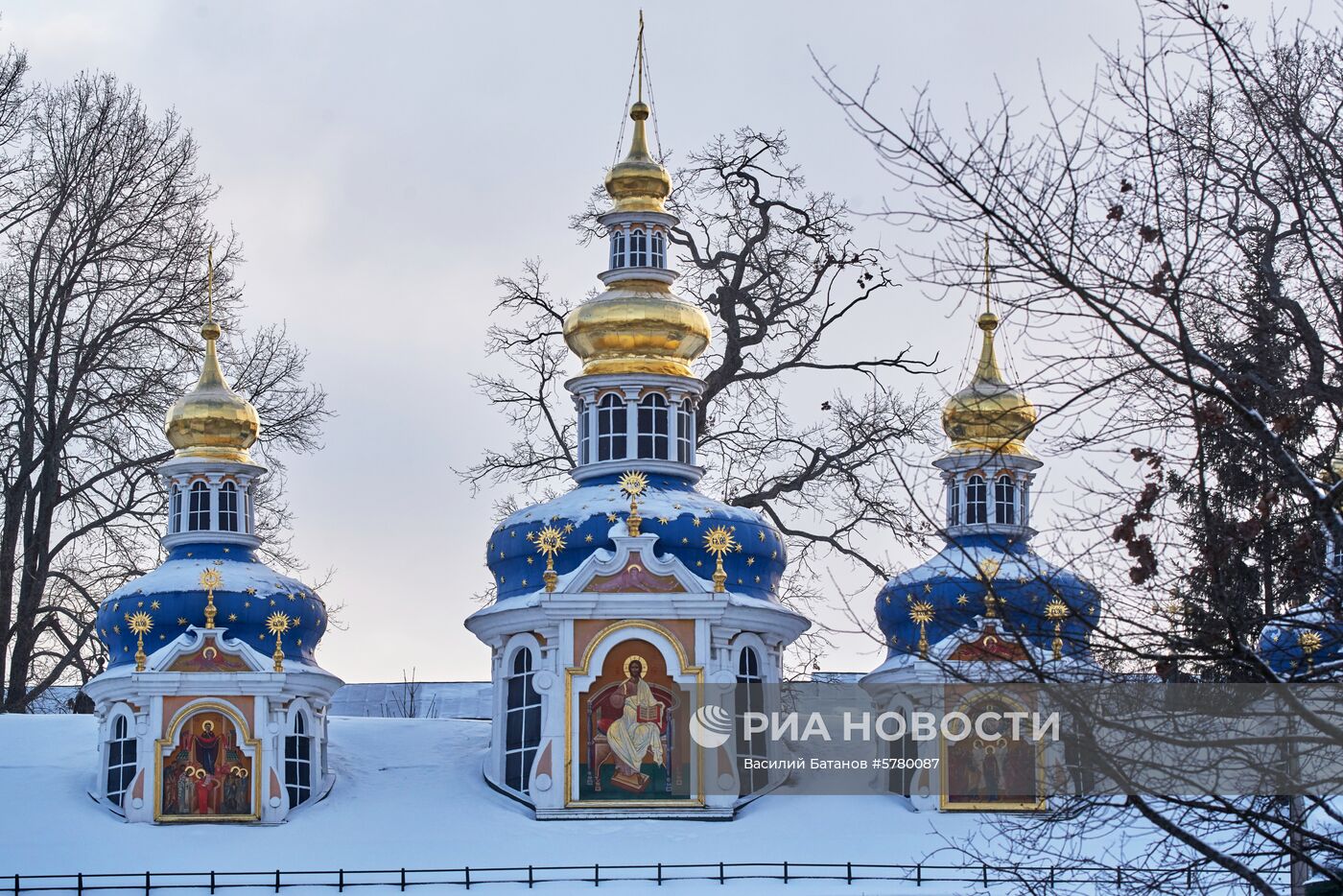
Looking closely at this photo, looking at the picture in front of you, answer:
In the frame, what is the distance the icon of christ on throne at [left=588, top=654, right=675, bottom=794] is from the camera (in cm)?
2895

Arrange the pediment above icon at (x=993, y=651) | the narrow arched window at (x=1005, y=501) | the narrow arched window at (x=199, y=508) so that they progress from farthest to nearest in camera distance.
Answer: the narrow arched window at (x=1005, y=501)
the narrow arched window at (x=199, y=508)
the pediment above icon at (x=993, y=651)

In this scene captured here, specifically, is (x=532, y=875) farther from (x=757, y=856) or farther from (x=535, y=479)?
(x=535, y=479)

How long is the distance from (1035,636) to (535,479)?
2379 cm

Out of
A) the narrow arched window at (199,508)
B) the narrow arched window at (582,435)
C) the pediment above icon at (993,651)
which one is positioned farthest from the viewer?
the narrow arched window at (582,435)

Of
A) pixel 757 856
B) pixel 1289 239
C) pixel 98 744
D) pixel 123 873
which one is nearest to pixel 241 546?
pixel 98 744

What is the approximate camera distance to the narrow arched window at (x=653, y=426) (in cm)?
3128

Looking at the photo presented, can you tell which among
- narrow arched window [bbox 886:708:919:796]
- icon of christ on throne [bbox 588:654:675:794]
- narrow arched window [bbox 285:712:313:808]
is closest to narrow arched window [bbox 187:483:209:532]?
narrow arched window [bbox 285:712:313:808]

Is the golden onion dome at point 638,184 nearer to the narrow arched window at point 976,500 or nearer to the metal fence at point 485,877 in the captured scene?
the narrow arched window at point 976,500

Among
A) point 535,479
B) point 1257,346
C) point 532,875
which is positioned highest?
point 535,479

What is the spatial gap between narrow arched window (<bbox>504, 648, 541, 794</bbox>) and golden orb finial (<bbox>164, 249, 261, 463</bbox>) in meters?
4.46

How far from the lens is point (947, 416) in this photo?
103 ft

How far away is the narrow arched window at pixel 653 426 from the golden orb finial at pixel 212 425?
15.2ft

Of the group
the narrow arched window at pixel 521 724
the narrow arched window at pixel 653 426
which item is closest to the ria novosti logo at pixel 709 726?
the narrow arched window at pixel 521 724

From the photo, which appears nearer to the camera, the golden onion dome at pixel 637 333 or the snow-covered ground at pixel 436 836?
the snow-covered ground at pixel 436 836
